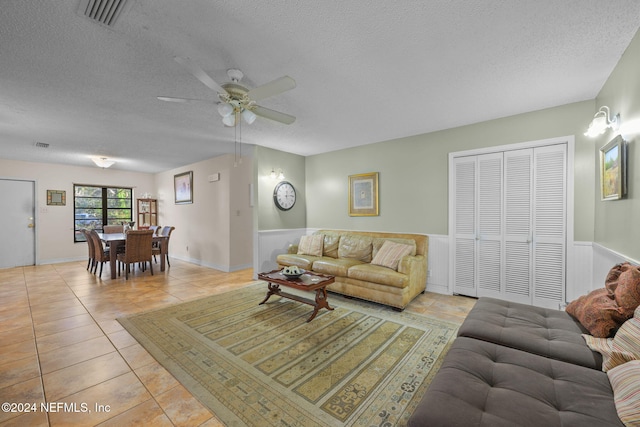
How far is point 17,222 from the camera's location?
20.4 feet

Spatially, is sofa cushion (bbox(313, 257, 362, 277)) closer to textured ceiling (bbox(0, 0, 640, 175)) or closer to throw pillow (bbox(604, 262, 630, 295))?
textured ceiling (bbox(0, 0, 640, 175))

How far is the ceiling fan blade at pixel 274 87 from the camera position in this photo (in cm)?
199

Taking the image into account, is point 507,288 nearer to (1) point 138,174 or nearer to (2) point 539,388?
(2) point 539,388

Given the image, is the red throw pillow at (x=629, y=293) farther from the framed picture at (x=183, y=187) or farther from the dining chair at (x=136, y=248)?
the framed picture at (x=183, y=187)

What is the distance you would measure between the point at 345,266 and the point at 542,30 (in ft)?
10.4

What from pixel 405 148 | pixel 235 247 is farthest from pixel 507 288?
pixel 235 247

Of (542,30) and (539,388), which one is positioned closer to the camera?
(539,388)

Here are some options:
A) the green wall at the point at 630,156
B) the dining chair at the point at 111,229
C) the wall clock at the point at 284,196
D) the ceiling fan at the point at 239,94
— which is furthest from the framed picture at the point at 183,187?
the green wall at the point at 630,156

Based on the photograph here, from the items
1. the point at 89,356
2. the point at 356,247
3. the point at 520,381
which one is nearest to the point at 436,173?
the point at 356,247

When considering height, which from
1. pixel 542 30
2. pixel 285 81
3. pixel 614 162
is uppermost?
pixel 542 30

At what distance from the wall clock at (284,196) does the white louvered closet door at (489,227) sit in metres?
3.47

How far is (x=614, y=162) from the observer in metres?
2.32

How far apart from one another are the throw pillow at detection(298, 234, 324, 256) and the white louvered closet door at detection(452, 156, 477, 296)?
2253 millimetres

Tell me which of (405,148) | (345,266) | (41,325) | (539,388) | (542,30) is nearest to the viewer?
(539,388)
